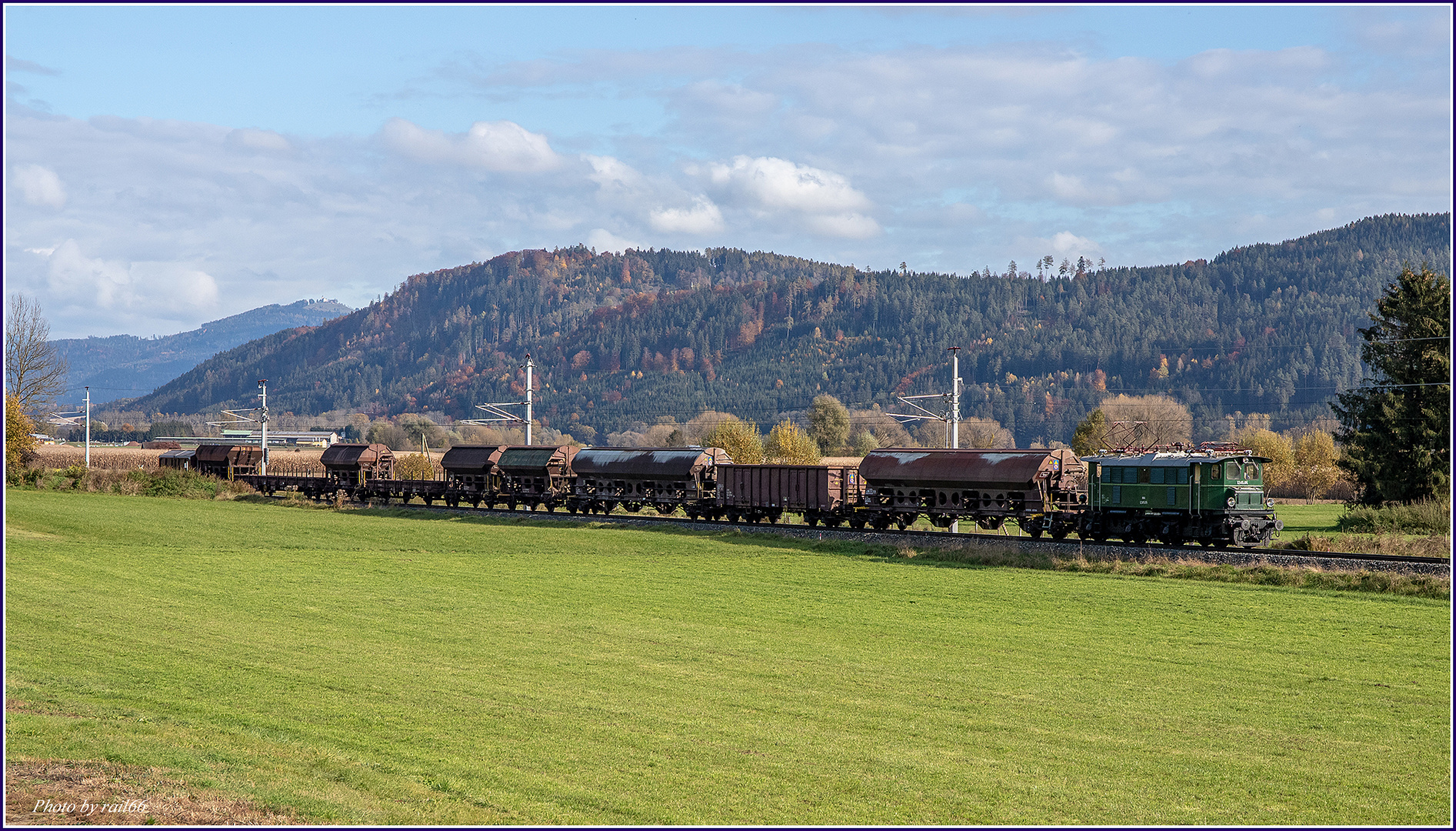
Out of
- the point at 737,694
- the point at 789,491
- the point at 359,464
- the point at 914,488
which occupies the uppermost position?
the point at 359,464

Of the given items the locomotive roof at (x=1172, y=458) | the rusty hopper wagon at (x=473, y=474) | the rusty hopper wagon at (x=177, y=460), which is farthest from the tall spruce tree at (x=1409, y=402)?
the rusty hopper wagon at (x=177, y=460)

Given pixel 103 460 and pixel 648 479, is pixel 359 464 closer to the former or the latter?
pixel 648 479

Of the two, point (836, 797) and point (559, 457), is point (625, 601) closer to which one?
point (836, 797)

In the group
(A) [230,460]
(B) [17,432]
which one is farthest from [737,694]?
(A) [230,460]

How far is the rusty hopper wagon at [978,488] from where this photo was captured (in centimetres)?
4522

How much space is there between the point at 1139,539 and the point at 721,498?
21036 mm

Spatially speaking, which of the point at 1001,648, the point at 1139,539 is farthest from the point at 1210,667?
the point at 1139,539

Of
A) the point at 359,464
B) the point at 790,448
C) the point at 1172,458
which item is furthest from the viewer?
the point at 790,448

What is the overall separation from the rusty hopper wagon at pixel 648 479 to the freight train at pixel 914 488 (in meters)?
0.07

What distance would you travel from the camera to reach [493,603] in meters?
28.8

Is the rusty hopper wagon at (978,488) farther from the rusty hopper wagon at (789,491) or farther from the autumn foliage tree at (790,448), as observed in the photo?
the autumn foliage tree at (790,448)

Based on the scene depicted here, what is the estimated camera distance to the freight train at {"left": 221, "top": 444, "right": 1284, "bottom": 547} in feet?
133

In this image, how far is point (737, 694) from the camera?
17.9 m

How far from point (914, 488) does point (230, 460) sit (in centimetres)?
6202
